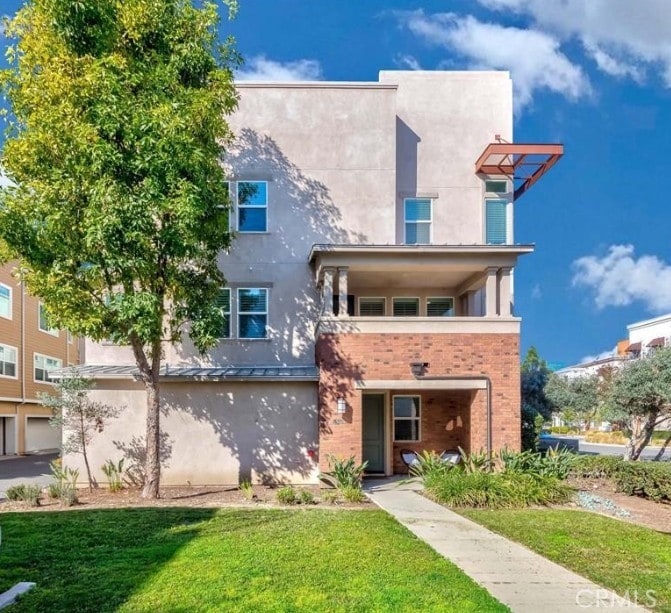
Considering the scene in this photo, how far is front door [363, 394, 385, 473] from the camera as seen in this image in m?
14.8

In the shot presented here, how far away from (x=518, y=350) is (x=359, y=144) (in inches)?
294

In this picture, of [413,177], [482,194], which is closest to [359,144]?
[413,177]

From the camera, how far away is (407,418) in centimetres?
1509

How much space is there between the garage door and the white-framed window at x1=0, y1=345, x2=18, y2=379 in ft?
11.0

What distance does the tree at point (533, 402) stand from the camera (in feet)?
48.9

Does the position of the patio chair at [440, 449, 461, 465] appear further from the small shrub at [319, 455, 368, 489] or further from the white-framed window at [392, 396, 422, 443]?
the small shrub at [319, 455, 368, 489]

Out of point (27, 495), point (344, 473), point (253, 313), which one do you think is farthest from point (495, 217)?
point (27, 495)

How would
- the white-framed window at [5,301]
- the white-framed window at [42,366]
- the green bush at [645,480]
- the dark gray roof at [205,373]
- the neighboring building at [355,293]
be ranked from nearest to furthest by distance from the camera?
the green bush at [645,480]
the neighboring building at [355,293]
the dark gray roof at [205,373]
the white-framed window at [5,301]
the white-framed window at [42,366]

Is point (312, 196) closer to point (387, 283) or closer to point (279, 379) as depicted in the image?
point (387, 283)

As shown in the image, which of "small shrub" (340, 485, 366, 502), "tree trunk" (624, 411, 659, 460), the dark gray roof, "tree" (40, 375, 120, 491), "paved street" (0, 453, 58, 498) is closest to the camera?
"small shrub" (340, 485, 366, 502)

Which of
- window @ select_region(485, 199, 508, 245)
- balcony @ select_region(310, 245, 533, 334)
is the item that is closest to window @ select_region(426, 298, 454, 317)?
balcony @ select_region(310, 245, 533, 334)

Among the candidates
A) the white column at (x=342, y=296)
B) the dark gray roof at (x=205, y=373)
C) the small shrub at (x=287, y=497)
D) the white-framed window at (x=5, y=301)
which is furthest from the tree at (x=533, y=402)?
the white-framed window at (x=5, y=301)

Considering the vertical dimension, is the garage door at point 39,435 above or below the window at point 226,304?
below

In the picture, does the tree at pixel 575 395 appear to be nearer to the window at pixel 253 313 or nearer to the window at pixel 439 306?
the window at pixel 439 306
